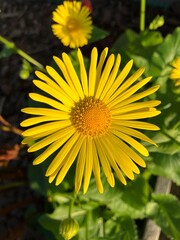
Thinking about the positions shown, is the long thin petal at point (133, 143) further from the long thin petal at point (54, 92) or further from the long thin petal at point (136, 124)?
the long thin petal at point (54, 92)

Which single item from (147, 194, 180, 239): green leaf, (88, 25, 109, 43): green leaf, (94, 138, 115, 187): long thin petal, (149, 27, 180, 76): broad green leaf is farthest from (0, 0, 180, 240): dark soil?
(94, 138, 115, 187): long thin petal

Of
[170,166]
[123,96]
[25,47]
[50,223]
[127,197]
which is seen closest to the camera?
[123,96]

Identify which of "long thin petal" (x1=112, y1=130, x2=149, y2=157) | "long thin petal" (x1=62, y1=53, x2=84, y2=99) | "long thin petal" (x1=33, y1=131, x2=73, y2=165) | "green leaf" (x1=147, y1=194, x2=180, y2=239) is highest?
"long thin petal" (x1=62, y1=53, x2=84, y2=99)

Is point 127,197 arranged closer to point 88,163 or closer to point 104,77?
point 88,163

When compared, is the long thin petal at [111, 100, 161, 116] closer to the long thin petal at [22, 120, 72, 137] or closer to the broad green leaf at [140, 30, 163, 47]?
the long thin petal at [22, 120, 72, 137]

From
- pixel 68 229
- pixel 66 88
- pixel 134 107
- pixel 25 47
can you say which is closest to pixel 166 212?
pixel 68 229

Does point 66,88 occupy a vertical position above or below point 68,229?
above
